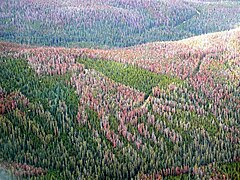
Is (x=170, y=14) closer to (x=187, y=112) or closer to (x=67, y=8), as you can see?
(x=67, y=8)

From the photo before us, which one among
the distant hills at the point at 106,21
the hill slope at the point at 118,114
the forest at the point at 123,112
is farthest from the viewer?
the distant hills at the point at 106,21

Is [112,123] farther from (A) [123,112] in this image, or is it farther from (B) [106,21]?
(B) [106,21]

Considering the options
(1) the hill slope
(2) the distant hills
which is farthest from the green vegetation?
(2) the distant hills

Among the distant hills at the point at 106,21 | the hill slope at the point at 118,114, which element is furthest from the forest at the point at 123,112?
the distant hills at the point at 106,21

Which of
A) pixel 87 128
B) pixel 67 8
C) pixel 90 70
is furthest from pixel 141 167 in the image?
pixel 67 8

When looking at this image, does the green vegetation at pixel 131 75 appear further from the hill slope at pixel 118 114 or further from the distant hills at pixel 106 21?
the distant hills at pixel 106 21

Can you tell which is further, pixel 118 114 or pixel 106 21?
pixel 106 21

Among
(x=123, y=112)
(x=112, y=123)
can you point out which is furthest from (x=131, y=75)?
(x=112, y=123)

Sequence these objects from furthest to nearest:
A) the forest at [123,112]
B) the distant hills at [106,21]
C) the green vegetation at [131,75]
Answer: the distant hills at [106,21], the green vegetation at [131,75], the forest at [123,112]
